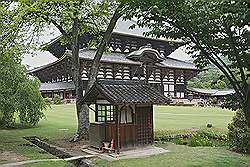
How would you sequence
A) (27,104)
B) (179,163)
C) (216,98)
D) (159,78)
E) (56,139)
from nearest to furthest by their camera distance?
(179,163), (56,139), (27,104), (159,78), (216,98)

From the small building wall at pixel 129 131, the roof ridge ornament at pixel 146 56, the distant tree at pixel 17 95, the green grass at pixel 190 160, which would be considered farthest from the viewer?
the roof ridge ornament at pixel 146 56

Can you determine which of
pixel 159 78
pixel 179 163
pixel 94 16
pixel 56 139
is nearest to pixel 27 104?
pixel 56 139

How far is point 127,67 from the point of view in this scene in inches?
1799

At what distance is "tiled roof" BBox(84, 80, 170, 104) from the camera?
42.8 ft

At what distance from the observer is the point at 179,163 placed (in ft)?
37.1

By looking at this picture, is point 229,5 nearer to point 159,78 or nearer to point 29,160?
point 29,160

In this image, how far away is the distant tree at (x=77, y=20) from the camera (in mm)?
14805

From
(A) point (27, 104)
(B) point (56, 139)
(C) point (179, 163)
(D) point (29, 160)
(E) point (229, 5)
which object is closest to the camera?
(E) point (229, 5)

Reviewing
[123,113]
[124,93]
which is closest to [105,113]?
[123,113]

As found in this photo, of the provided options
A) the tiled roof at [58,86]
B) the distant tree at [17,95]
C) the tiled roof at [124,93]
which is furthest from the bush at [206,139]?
the tiled roof at [58,86]

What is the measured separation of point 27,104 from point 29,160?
32.9 feet

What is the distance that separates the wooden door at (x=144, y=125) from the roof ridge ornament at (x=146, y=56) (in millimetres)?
30336

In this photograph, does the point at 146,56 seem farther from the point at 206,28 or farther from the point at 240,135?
the point at 206,28

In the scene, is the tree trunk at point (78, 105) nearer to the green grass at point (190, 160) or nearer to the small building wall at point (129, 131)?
the small building wall at point (129, 131)
